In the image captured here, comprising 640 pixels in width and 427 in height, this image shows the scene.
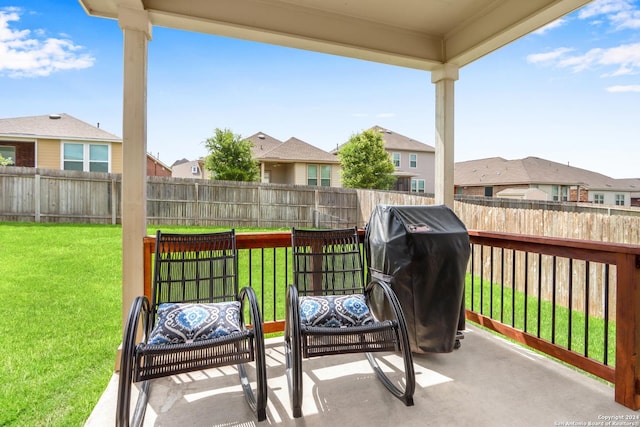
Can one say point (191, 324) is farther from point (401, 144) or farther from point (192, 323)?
point (401, 144)

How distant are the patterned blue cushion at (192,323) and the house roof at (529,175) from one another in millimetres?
19027

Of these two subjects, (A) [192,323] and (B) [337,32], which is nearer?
(A) [192,323]

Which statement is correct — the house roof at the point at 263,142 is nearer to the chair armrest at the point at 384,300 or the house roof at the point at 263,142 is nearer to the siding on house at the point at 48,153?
the siding on house at the point at 48,153

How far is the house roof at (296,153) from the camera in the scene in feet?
48.5

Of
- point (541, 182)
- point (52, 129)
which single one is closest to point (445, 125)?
point (52, 129)

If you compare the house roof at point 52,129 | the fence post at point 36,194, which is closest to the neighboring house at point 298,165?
the house roof at point 52,129

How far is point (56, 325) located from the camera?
131 inches

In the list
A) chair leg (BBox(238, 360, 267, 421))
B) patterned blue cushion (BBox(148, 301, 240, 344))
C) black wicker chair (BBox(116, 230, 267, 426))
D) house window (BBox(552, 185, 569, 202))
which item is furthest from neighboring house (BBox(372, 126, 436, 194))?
chair leg (BBox(238, 360, 267, 421))

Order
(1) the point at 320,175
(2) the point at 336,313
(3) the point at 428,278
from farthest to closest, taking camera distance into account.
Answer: (1) the point at 320,175
(3) the point at 428,278
(2) the point at 336,313

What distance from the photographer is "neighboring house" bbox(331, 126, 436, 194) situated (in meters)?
18.2

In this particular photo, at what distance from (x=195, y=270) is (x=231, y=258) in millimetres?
260

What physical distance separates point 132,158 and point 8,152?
463 inches

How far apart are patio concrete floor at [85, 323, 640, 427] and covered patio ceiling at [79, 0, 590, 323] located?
84 cm

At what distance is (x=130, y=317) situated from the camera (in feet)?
5.70
